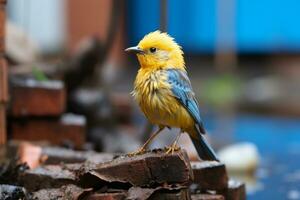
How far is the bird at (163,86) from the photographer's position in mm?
3496

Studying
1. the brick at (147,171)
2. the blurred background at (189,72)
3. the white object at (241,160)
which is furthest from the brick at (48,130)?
the brick at (147,171)

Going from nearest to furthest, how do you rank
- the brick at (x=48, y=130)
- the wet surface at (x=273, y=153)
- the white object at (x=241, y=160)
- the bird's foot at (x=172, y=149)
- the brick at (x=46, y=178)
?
the bird's foot at (x=172, y=149), the brick at (x=46, y=178), the wet surface at (x=273, y=153), the brick at (x=48, y=130), the white object at (x=241, y=160)

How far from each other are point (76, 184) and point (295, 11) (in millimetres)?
10150

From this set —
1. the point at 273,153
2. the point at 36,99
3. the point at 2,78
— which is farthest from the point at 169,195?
the point at 273,153

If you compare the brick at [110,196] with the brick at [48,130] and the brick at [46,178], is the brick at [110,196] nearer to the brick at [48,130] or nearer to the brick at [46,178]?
the brick at [46,178]

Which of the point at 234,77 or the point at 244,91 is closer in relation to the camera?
the point at 244,91

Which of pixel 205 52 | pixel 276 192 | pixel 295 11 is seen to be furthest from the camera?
pixel 205 52

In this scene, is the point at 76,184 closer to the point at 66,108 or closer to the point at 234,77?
the point at 66,108

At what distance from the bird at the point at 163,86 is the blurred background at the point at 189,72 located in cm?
104

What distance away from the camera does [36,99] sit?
471 centimetres

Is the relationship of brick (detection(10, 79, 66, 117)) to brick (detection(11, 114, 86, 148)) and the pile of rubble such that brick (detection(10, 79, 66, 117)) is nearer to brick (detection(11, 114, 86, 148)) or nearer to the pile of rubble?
brick (detection(11, 114, 86, 148))

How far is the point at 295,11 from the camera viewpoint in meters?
13.0

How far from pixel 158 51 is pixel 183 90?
0.64 ft

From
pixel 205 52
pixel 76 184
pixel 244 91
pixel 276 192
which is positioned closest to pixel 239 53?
pixel 205 52
